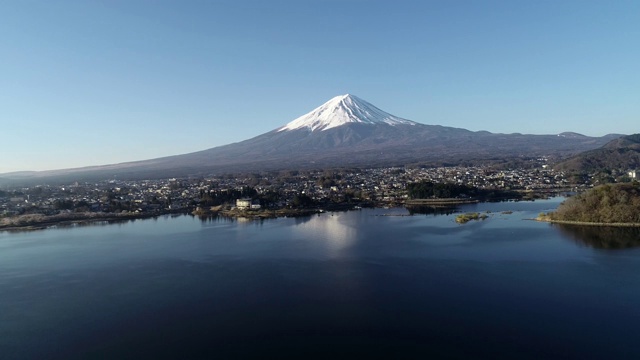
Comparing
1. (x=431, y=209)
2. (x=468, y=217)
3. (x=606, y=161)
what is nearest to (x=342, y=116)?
(x=606, y=161)

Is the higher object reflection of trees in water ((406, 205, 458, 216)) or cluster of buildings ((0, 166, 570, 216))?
cluster of buildings ((0, 166, 570, 216))

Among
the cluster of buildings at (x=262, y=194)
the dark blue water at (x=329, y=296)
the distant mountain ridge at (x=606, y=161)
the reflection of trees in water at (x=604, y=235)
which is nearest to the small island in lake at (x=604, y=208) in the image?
the reflection of trees in water at (x=604, y=235)

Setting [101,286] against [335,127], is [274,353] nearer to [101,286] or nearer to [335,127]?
[101,286]

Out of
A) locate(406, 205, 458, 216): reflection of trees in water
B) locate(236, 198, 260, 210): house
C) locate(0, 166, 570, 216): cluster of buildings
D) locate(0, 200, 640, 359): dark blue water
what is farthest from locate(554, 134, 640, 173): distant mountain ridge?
locate(236, 198, 260, 210): house

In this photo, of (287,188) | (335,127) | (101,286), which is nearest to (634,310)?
(101,286)

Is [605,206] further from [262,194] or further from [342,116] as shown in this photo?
[342,116]

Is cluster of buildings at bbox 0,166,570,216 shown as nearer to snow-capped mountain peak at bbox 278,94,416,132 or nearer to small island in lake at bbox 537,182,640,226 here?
small island in lake at bbox 537,182,640,226
